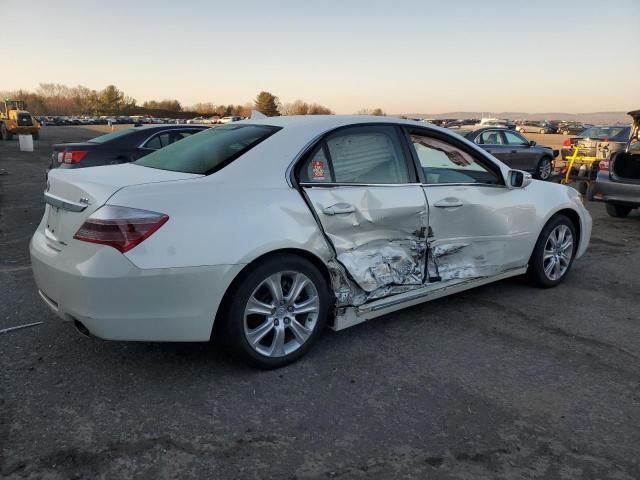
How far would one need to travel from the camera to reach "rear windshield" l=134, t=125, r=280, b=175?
11.1ft

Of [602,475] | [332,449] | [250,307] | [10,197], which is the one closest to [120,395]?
[250,307]

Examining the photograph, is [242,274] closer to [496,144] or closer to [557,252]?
[557,252]

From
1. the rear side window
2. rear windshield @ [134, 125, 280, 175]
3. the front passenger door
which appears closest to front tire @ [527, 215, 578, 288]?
the front passenger door

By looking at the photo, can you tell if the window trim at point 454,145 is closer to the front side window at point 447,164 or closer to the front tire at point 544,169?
the front side window at point 447,164

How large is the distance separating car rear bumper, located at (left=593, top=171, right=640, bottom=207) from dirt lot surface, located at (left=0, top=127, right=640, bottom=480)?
4.53 meters

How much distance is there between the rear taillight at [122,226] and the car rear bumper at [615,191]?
7.74 m

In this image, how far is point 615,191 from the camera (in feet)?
27.3

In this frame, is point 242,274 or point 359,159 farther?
point 359,159

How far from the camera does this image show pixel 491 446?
102 inches

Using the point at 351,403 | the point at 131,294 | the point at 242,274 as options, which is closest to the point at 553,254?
the point at 351,403

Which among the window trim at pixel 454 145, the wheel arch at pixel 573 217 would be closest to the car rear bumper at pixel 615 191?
the wheel arch at pixel 573 217

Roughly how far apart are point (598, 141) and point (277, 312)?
46.7ft

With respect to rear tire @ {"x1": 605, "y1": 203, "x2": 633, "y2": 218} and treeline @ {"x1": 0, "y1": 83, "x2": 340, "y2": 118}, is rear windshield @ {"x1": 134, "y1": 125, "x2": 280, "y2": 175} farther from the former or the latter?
treeline @ {"x1": 0, "y1": 83, "x2": 340, "y2": 118}

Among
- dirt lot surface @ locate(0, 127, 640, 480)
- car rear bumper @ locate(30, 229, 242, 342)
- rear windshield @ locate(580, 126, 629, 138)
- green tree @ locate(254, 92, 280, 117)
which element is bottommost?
dirt lot surface @ locate(0, 127, 640, 480)
